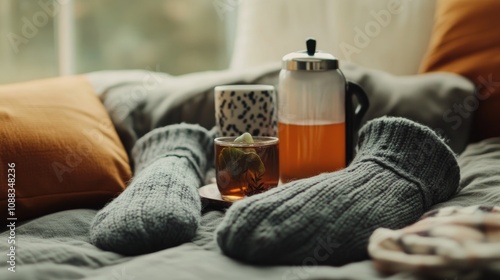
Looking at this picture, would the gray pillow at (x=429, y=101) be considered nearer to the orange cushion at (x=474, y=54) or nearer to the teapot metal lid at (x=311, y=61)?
the orange cushion at (x=474, y=54)

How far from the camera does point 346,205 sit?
2.10ft

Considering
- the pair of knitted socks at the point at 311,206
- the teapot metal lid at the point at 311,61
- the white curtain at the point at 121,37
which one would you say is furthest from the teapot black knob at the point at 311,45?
the white curtain at the point at 121,37

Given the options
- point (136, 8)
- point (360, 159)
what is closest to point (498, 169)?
point (360, 159)

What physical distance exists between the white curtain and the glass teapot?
2.87 ft

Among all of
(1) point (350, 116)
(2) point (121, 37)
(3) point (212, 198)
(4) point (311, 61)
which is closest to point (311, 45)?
(4) point (311, 61)

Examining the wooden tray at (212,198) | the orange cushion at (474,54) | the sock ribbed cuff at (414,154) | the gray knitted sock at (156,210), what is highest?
the orange cushion at (474,54)

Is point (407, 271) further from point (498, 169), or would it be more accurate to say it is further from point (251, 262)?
point (498, 169)

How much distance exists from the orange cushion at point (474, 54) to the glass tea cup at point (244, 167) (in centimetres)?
42

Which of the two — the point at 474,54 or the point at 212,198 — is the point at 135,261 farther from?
the point at 474,54

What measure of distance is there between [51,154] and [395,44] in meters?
0.79

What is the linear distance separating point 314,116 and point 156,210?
31cm

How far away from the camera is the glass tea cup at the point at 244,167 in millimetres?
793

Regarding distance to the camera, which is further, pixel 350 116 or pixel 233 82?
pixel 233 82

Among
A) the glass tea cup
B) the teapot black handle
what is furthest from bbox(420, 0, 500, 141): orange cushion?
the glass tea cup
